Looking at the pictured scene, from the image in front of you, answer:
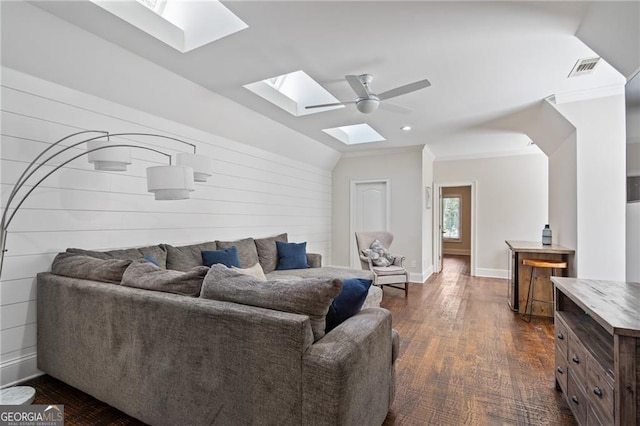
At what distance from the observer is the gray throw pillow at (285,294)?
1.40 meters

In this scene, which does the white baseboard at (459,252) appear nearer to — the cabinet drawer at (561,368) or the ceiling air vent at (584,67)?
the ceiling air vent at (584,67)

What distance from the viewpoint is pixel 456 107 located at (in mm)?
3887

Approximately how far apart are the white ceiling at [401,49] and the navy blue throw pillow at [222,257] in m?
1.83

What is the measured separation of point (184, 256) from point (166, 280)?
5.31 ft

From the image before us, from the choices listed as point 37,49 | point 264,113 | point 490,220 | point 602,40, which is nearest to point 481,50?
point 602,40

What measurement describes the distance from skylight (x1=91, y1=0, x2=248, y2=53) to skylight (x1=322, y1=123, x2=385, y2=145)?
3188mm

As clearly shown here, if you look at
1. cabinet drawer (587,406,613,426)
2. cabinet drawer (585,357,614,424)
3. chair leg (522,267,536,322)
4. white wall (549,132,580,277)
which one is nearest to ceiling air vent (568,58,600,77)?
white wall (549,132,580,277)

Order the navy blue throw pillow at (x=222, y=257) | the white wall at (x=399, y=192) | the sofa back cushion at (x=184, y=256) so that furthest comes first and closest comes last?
the white wall at (x=399, y=192)
the navy blue throw pillow at (x=222, y=257)
the sofa back cushion at (x=184, y=256)

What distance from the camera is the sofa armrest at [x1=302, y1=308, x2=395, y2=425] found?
3.99ft

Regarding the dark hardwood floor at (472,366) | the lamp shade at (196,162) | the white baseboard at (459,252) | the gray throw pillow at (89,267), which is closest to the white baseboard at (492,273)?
the dark hardwood floor at (472,366)

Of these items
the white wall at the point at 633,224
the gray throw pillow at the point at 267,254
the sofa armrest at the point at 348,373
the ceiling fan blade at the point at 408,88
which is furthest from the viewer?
the gray throw pillow at the point at 267,254

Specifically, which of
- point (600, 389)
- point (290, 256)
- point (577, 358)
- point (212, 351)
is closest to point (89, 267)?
point (212, 351)

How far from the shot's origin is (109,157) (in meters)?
2.30

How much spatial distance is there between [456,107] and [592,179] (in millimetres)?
1656
